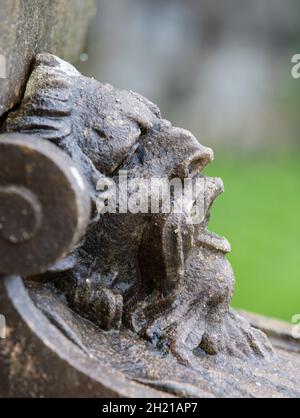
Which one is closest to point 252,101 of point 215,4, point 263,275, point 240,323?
point 215,4

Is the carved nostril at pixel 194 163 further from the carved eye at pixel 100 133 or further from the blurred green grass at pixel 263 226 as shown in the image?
the blurred green grass at pixel 263 226

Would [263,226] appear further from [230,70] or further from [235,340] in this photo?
[235,340]

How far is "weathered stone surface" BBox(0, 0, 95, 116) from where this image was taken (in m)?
1.50

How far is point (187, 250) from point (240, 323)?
285 mm

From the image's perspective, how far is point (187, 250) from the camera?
158 centimetres

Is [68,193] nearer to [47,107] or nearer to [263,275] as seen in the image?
[47,107]

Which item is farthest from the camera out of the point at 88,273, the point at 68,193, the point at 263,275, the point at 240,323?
the point at 263,275

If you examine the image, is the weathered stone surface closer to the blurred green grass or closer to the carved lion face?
the carved lion face

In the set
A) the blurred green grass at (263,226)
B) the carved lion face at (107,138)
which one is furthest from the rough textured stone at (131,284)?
the blurred green grass at (263,226)

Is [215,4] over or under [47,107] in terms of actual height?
over

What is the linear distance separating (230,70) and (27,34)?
516 cm

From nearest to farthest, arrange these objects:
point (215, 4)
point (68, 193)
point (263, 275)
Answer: point (68, 193) < point (263, 275) < point (215, 4)

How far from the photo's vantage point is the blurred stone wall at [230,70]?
6574 mm

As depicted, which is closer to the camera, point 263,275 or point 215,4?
point 263,275
